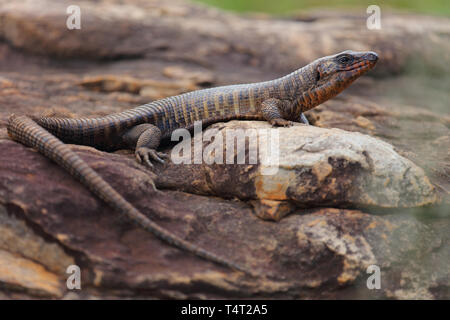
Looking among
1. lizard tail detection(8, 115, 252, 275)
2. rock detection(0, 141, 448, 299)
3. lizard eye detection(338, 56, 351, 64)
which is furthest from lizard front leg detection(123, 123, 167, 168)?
lizard eye detection(338, 56, 351, 64)

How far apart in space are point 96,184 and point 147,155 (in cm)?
140

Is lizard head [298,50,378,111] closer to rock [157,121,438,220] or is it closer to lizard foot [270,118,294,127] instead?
lizard foot [270,118,294,127]

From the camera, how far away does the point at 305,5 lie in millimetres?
21000

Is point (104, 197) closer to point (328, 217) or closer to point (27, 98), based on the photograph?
point (328, 217)

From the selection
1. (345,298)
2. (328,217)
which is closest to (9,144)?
(328,217)

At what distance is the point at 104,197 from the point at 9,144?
170cm

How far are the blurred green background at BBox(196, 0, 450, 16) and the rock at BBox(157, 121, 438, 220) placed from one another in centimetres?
1196

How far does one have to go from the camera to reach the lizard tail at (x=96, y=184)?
498 cm

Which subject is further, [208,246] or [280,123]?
[280,123]

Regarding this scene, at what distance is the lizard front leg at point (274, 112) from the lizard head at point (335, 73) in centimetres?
41

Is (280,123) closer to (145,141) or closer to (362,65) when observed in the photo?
(362,65)

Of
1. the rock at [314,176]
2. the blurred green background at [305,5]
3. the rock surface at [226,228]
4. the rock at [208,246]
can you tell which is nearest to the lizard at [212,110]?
the rock surface at [226,228]

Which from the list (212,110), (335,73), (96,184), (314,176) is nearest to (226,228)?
(314,176)

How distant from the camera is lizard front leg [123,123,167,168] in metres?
6.51
